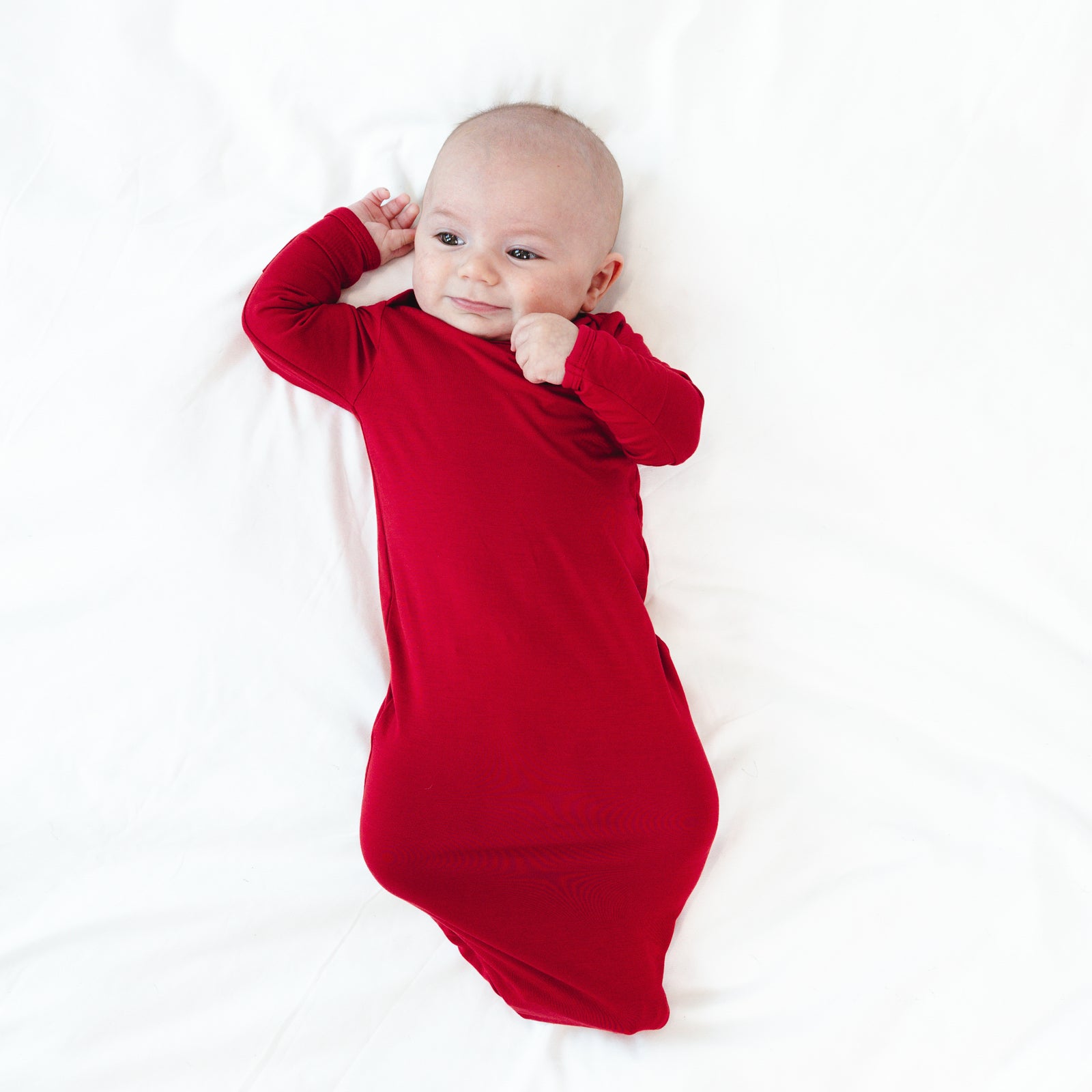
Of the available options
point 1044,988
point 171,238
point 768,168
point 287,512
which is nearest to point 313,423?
point 287,512

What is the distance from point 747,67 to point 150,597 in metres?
1.20

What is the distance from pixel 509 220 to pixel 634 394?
0.29 metres

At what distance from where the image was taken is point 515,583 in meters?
1.24

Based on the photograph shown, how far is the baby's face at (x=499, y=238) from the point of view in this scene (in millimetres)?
1223

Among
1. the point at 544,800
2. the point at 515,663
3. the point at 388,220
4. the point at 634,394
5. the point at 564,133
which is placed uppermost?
the point at 564,133

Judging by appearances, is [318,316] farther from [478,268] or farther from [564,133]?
[564,133]

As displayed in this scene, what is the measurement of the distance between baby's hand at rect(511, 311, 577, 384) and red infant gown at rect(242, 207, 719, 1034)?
0.03 metres

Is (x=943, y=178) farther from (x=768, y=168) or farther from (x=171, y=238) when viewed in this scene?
(x=171, y=238)

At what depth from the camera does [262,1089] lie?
50.4 inches

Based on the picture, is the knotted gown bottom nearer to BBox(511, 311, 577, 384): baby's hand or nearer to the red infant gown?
the red infant gown

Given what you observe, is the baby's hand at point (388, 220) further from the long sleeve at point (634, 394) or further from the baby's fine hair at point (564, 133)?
the long sleeve at point (634, 394)

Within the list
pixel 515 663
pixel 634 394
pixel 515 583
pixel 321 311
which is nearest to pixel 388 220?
pixel 321 311

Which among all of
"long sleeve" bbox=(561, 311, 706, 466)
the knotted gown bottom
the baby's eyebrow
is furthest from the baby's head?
the knotted gown bottom

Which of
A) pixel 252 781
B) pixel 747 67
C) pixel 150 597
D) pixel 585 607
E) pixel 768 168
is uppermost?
pixel 747 67
